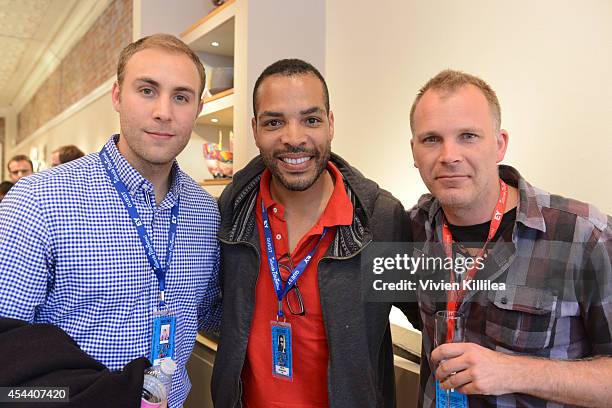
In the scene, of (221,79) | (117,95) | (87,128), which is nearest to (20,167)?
(87,128)

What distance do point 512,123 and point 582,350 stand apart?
824mm

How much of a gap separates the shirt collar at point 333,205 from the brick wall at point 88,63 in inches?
142

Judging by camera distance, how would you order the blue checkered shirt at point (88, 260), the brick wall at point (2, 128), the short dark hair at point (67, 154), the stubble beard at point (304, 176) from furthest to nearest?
the brick wall at point (2, 128) < the short dark hair at point (67, 154) < the stubble beard at point (304, 176) < the blue checkered shirt at point (88, 260)

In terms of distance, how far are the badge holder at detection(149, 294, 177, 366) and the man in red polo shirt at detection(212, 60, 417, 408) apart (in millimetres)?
196

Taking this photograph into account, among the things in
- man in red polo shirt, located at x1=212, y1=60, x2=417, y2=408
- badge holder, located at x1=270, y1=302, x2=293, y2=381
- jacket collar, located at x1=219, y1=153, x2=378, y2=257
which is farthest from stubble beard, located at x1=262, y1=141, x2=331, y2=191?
badge holder, located at x1=270, y1=302, x2=293, y2=381

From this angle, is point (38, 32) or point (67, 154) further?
point (38, 32)

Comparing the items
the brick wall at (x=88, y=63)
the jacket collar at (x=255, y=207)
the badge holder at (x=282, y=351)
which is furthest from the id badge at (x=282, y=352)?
the brick wall at (x=88, y=63)

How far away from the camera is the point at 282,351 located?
4.62 feet

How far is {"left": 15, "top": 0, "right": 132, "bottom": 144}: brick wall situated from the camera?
192 inches

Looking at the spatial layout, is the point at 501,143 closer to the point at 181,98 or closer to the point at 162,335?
the point at 181,98

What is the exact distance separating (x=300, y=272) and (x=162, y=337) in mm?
422

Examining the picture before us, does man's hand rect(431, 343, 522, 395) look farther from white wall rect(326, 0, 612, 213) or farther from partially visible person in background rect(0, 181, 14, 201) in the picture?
partially visible person in background rect(0, 181, 14, 201)

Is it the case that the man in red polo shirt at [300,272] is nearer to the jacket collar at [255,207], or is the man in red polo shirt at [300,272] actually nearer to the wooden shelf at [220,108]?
the jacket collar at [255,207]

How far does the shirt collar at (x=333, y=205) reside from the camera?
1471 millimetres
